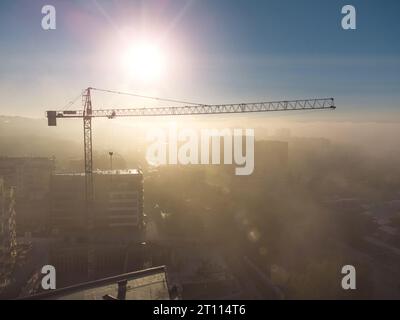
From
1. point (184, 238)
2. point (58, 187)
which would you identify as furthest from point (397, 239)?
point (58, 187)

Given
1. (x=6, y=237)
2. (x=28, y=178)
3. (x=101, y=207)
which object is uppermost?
(x=28, y=178)

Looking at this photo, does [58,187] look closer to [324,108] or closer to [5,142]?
[324,108]

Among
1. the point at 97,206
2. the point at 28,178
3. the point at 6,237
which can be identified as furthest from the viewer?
the point at 28,178

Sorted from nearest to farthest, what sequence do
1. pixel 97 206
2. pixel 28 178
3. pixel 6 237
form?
pixel 6 237
pixel 97 206
pixel 28 178

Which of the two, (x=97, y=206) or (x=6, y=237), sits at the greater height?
(x=97, y=206)

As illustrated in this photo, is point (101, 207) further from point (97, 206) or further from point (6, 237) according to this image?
point (6, 237)

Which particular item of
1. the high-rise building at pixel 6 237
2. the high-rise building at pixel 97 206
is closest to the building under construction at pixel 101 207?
the high-rise building at pixel 97 206

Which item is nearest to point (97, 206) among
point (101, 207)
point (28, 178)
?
point (101, 207)

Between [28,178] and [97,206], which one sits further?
[28,178]

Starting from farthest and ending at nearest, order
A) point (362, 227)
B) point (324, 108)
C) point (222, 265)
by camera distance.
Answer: point (324, 108)
point (362, 227)
point (222, 265)
